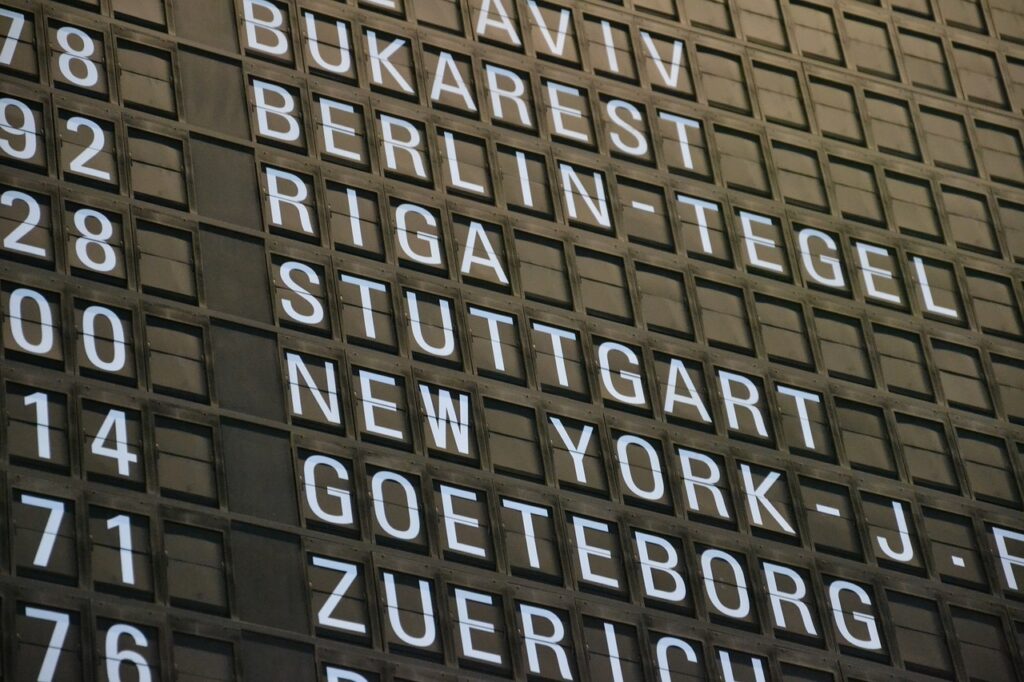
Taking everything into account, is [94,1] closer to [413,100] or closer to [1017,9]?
[413,100]

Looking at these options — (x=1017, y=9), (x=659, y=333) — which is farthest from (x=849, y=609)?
(x=1017, y=9)

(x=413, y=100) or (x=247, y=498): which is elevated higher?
(x=413, y=100)

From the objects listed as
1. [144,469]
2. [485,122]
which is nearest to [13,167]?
[144,469]

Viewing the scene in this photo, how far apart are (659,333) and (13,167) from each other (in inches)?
264

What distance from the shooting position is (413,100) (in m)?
26.4

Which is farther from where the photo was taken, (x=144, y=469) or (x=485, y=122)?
(x=485, y=122)

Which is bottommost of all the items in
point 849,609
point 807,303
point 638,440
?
point 849,609

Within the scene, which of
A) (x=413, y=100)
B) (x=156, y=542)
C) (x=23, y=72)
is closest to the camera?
(x=156, y=542)

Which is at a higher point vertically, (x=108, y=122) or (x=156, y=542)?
(x=108, y=122)

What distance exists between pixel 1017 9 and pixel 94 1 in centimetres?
1118

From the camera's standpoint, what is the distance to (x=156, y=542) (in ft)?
74.1

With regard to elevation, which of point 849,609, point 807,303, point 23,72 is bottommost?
point 849,609

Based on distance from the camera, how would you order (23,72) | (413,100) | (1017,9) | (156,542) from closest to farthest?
(156,542), (23,72), (413,100), (1017,9)

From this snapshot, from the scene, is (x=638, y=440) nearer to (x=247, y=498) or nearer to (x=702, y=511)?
(x=702, y=511)
